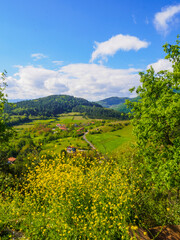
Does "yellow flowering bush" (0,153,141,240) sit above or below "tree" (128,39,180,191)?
below

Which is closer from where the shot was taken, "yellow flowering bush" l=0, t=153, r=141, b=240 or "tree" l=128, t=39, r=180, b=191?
"yellow flowering bush" l=0, t=153, r=141, b=240

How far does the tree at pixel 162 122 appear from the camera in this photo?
33.3 feet

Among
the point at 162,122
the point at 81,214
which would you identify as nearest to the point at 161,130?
the point at 162,122

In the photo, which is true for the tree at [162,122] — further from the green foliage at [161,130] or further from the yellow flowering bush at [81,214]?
the yellow flowering bush at [81,214]

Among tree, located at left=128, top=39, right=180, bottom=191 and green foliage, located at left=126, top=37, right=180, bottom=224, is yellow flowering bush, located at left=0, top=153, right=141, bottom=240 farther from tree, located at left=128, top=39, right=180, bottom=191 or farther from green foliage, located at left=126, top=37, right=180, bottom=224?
tree, located at left=128, top=39, right=180, bottom=191

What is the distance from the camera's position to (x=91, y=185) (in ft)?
29.2

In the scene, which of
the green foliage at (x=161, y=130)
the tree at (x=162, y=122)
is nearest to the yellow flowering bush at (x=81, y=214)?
the green foliage at (x=161, y=130)

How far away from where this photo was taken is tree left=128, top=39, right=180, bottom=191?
33.3 feet

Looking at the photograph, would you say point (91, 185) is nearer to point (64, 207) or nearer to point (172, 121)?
point (64, 207)

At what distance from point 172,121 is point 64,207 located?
30.4ft

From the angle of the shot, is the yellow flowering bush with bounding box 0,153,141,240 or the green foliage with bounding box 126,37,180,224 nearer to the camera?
the yellow flowering bush with bounding box 0,153,141,240

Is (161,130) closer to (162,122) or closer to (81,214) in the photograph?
(162,122)

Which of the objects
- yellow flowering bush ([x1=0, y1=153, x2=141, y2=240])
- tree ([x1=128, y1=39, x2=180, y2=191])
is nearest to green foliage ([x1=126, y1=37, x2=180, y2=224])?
tree ([x1=128, y1=39, x2=180, y2=191])

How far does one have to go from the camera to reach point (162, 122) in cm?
1142
